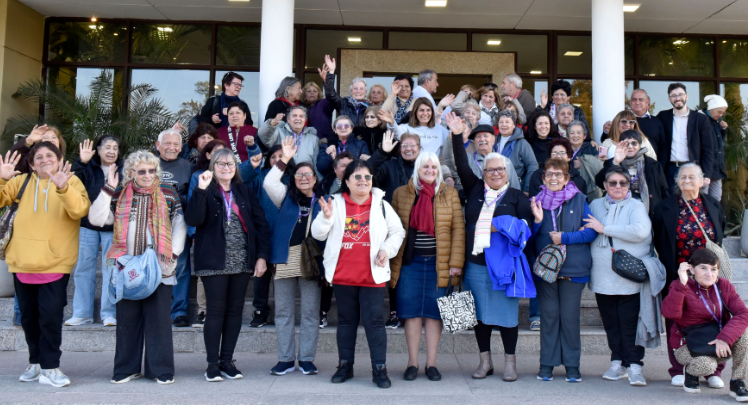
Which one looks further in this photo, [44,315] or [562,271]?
[562,271]

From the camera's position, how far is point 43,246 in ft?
16.2

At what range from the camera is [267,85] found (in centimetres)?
856

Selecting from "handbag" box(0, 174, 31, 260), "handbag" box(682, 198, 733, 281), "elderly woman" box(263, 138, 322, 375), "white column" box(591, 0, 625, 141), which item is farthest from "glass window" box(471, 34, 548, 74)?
"handbag" box(0, 174, 31, 260)

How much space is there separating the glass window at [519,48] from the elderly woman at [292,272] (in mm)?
7038

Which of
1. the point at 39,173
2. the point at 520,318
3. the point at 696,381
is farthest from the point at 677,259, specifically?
the point at 39,173

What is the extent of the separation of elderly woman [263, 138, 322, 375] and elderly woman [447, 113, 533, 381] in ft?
4.42

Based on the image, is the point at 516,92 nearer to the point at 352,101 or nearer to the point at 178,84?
the point at 352,101

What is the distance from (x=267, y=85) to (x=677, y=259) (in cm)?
563

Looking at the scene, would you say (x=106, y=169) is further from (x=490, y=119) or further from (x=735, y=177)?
(x=735, y=177)

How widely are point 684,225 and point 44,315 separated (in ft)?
17.5

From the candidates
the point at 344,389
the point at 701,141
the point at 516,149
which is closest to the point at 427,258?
the point at 344,389

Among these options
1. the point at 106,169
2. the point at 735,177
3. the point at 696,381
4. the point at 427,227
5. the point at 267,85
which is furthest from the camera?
the point at 735,177

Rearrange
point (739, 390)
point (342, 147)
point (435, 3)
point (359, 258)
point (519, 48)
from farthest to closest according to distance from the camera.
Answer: point (519, 48), point (435, 3), point (342, 147), point (359, 258), point (739, 390)

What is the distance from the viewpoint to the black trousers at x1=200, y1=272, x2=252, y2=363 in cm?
507
